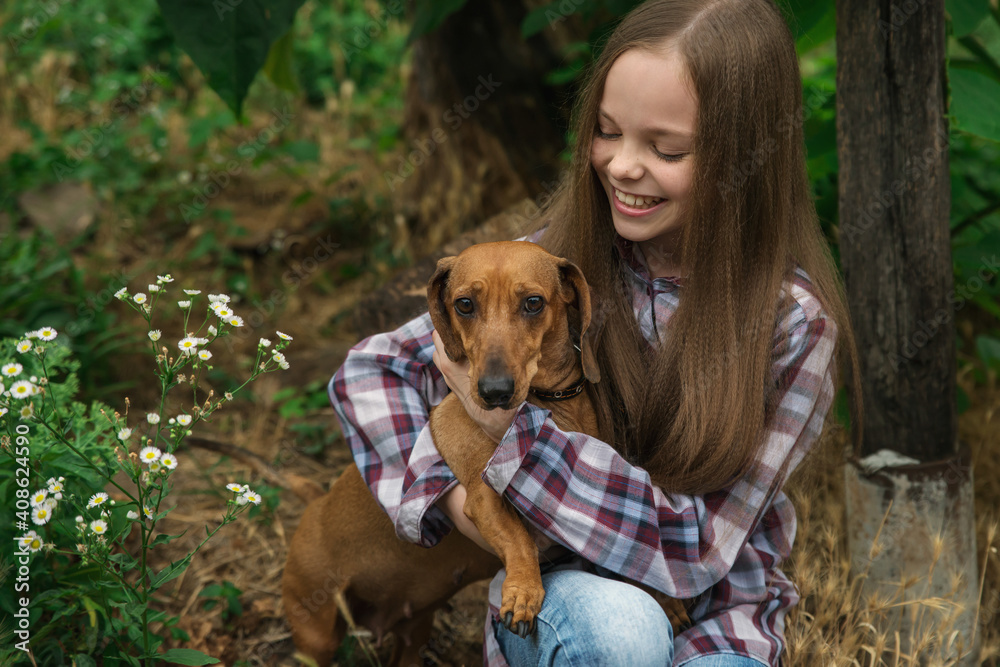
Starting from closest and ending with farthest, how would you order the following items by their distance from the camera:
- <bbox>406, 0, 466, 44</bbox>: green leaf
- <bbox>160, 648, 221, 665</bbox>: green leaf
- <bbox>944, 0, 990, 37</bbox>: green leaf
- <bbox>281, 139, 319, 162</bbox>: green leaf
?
<bbox>160, 648, 221, 665</bbox>: green leaf, <bbox>944, 0, 990, 37</bbox>: green leaf, <bbox>406, 0, 466, 44</bbox>: green leaf, <bbox>281, 139, 319, 162</bbox>: green leaf

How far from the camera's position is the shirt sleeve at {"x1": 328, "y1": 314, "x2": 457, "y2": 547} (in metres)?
2.15

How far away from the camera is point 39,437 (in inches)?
90.9

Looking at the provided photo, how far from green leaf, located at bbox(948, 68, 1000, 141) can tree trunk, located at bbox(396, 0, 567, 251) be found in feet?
8.35

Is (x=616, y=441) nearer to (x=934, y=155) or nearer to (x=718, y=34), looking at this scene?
(x=718, y=34)

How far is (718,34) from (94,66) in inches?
252

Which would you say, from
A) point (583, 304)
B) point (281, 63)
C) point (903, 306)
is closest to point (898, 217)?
point (903, 306)

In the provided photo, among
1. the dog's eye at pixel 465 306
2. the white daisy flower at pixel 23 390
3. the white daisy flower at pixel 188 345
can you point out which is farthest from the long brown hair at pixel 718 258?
the white daisy flower at pixel 23 390

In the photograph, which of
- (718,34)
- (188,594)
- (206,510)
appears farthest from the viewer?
(206,510)

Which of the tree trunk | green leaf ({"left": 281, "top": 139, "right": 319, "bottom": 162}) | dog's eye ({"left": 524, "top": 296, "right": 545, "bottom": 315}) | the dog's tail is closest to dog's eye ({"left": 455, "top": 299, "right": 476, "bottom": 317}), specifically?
dog's eye ({"left": 524, "top": 296, "right": 545, "bottom": 315})

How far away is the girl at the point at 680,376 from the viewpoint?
6.45 feet

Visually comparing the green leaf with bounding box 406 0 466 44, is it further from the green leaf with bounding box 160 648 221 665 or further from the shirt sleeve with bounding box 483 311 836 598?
the green leaf with bounding box 160 648 221 665

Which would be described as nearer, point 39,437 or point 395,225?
point 39,437

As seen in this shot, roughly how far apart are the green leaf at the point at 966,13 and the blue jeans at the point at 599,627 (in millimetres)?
1808

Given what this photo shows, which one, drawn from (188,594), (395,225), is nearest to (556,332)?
(188,594)
